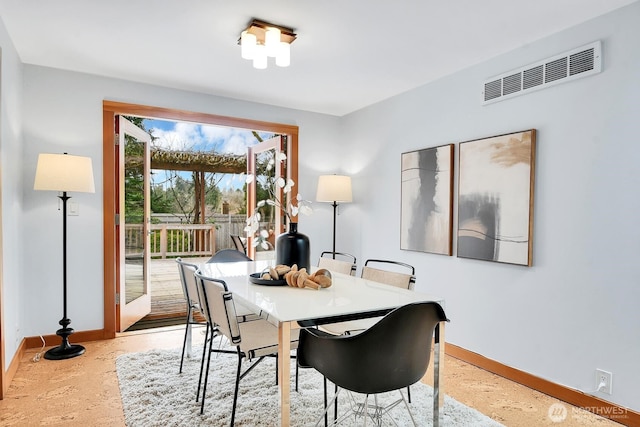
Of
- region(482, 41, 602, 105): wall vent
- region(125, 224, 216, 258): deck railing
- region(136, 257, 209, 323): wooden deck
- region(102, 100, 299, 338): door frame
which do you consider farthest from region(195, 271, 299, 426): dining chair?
region(125, 224, 216, 258): deck railing

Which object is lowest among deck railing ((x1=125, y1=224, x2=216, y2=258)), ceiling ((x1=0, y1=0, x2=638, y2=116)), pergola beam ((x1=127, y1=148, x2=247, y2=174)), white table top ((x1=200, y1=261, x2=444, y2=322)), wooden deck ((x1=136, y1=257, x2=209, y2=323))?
wooden deck ((x1=136, y1=257, x2=209, y2=323))

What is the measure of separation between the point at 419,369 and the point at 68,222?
10.5 feet

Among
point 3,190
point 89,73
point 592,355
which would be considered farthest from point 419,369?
point 89,73

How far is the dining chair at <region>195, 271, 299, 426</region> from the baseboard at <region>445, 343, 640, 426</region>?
165cm

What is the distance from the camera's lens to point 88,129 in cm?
351

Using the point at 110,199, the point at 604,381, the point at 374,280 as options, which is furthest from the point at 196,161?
the point at 604,381

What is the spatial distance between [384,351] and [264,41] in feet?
6.88

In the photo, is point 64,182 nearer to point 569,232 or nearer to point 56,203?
point 56,203

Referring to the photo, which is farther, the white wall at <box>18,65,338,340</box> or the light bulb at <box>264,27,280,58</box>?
the white wall at <box>18,65,338,340</box>

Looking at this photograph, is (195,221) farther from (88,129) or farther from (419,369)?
(419,369)

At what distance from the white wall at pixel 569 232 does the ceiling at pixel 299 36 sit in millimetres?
290

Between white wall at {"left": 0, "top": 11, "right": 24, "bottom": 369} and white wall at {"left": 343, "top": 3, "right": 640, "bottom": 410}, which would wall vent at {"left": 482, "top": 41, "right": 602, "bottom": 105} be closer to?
white wall at {"left": 343, "top": 3, "right": 640, "bottom": 410}

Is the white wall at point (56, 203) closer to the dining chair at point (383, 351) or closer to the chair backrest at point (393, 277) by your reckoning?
the chair backrest at point (393, 277)

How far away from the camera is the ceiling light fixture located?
247 cm
